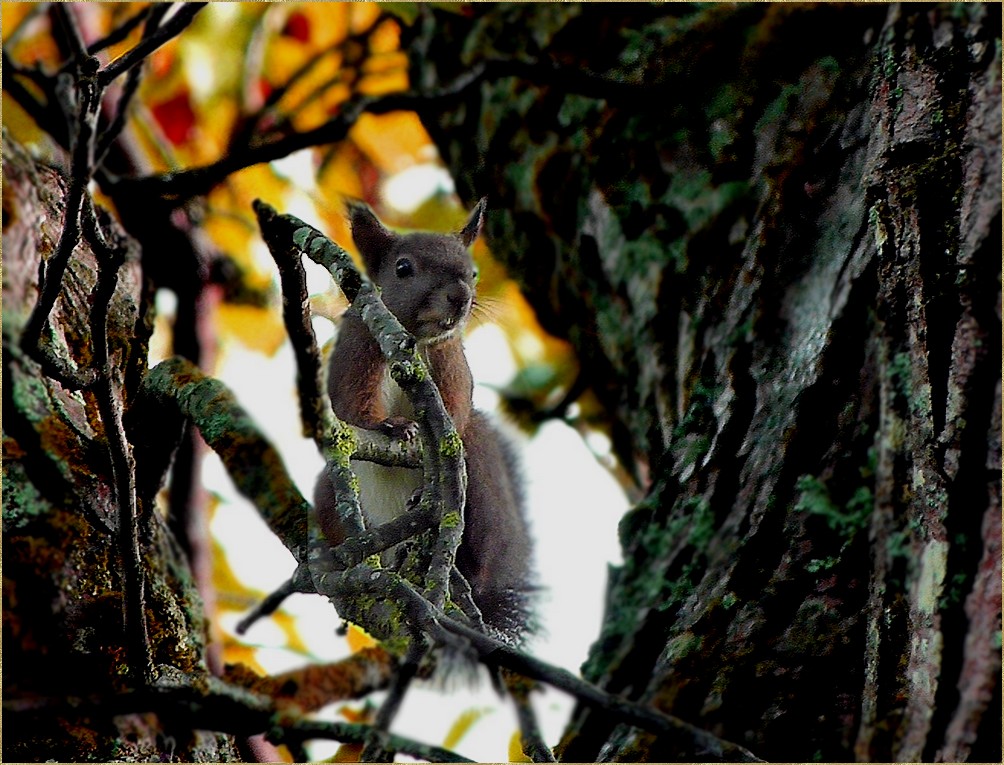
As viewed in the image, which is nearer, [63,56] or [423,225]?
[63,56]

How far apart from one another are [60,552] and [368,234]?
0.90 meters

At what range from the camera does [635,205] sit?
193 cm

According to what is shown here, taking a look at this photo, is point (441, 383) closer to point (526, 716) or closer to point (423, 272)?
point (423, 272)

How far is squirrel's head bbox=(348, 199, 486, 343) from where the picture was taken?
1.83 meters

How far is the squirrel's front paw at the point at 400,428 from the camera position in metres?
1.69

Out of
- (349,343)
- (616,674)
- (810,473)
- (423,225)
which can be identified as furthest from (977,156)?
(423,225)

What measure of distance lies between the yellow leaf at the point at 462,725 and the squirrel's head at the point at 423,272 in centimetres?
69

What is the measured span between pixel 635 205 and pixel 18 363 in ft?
3.87

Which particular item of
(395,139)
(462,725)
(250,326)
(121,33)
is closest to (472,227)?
(121,33)

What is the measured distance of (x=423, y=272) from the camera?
189cm

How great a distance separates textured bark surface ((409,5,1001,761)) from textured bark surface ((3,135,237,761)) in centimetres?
52

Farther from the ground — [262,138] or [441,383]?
[262,138]

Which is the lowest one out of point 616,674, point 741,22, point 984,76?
point 616,674

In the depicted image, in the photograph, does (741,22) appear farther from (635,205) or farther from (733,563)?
(733,563)
